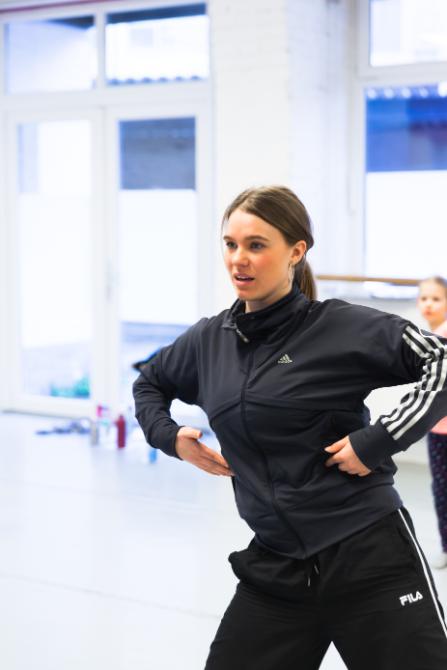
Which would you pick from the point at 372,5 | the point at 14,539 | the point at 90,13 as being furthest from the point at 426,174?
the point at 14,539

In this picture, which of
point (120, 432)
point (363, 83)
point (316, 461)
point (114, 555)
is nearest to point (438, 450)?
point (114, 555)

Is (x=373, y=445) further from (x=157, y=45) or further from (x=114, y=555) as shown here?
(x=157, y=45)

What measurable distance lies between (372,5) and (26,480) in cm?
313

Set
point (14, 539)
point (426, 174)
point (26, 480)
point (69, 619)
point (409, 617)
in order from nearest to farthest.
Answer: point (409, 617)
point (69, 619)
point (14, 539)
point (26, 480)
point (426, 174)

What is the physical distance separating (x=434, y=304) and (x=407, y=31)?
7.44 ft

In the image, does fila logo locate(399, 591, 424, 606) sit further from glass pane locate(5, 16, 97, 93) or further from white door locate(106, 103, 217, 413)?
glass pane locate(5, 16, 97, 93)

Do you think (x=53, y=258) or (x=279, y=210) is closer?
(x=279, y=210)

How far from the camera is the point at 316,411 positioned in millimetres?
1666

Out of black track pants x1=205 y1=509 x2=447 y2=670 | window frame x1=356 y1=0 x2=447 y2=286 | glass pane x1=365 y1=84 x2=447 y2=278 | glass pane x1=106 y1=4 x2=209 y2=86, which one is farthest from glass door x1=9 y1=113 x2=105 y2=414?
black track pants x1=205 y1=509 x2=447 y2=670

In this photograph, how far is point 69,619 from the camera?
3.13 metres

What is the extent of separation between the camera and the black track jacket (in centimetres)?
163

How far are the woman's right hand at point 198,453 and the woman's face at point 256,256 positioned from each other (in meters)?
0.28

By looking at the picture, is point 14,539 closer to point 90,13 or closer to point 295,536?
point 295,536

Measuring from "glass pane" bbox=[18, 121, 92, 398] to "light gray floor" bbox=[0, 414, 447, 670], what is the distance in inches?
44.3
